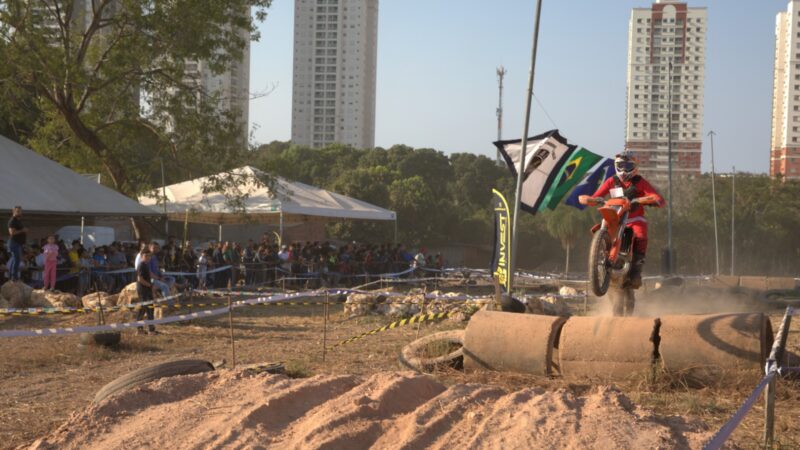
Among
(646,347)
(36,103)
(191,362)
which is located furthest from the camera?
(36,103)

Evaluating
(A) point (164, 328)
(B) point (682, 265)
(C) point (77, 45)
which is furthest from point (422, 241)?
(A) point (164, 328)

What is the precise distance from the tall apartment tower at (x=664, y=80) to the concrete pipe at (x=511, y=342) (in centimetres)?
7753

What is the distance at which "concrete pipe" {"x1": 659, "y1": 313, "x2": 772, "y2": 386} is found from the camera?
8.45m

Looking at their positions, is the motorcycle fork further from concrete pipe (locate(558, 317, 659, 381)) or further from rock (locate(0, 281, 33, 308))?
rock (locate(0, 281, 33, 308))

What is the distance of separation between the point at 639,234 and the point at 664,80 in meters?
79.9

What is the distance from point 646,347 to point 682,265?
141ft

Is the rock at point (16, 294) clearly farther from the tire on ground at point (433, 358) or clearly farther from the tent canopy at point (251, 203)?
the tire on ground at point (433, 358)

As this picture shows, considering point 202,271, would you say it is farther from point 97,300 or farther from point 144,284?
point 144,284

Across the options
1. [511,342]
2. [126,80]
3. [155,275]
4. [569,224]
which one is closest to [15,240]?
[155,275]

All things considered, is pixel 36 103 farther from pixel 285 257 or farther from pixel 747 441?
pixel 747 441

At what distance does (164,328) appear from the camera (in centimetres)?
1598

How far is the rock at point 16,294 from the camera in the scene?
18016 mm

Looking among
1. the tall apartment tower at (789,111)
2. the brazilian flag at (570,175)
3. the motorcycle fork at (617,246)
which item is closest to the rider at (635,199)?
the motorcycle fork at (617,246)

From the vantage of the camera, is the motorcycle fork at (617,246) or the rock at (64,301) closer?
the motorcycle fork at (617,246)
